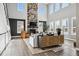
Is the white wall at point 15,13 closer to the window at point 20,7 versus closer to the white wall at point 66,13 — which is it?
the window at point 20,7

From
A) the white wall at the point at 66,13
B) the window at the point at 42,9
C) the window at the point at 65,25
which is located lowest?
the window at the point at 65,25

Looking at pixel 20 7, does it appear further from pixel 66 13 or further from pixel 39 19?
pixel 66 13

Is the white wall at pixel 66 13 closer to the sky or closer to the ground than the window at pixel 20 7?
closer to the ground

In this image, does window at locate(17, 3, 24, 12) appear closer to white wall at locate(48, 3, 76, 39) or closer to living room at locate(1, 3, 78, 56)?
living room at locate(1, 3, 78, 56)

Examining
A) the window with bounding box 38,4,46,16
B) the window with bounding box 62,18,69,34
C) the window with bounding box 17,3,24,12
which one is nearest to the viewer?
the window with bounding box 62,18,69,34

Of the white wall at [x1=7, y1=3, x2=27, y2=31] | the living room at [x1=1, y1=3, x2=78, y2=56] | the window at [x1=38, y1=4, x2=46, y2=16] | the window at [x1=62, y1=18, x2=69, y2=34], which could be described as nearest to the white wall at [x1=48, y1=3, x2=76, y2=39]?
the living room at [x1=1, y1=3, x2=78, y2=56]

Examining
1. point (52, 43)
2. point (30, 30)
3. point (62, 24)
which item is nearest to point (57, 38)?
point (52, 43)

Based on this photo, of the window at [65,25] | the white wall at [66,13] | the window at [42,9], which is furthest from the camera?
the window at [42,9]

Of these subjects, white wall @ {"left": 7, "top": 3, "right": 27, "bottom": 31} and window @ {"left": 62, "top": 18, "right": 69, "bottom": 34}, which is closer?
window @ {"left": 62, "top": 18, "right": 69, "bottom": 34}

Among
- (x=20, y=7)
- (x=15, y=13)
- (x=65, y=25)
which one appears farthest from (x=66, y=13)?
(x=15, y=13)

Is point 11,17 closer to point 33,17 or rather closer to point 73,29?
point 33,17

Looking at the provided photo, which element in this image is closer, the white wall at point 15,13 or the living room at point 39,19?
the living room at point 39,19

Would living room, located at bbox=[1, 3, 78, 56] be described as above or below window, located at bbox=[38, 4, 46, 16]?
below

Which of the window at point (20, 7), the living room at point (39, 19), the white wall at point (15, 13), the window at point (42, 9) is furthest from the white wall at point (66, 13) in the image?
the window at point (20, 7)
